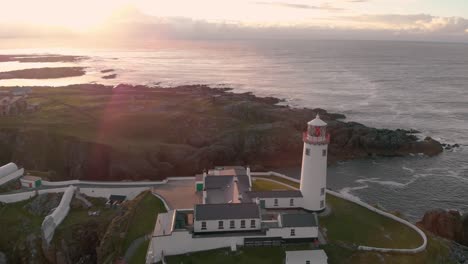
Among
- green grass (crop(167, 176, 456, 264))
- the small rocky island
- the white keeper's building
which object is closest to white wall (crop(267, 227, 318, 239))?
the white keeper's building

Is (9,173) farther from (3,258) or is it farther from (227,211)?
(227,211)

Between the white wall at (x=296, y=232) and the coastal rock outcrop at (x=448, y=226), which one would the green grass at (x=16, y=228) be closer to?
the white wall at (x=296, y=232)

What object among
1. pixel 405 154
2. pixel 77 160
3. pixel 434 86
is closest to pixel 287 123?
pixel 405 154

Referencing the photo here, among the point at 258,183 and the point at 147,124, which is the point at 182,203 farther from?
the point at 147,124

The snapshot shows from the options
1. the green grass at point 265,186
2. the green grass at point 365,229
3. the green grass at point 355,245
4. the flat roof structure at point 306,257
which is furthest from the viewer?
the green grass at point 265,186

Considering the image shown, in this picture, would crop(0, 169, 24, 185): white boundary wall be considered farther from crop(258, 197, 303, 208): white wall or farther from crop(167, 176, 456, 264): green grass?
crop(258, 197, 303, 208): white wall

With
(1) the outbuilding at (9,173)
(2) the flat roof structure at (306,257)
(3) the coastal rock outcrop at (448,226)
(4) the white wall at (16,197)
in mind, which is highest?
(1) the outbuilding at (9,173)

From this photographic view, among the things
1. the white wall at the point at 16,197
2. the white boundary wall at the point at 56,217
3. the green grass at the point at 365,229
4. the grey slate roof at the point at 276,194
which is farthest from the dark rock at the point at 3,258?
the green grass at the point at 365,229
